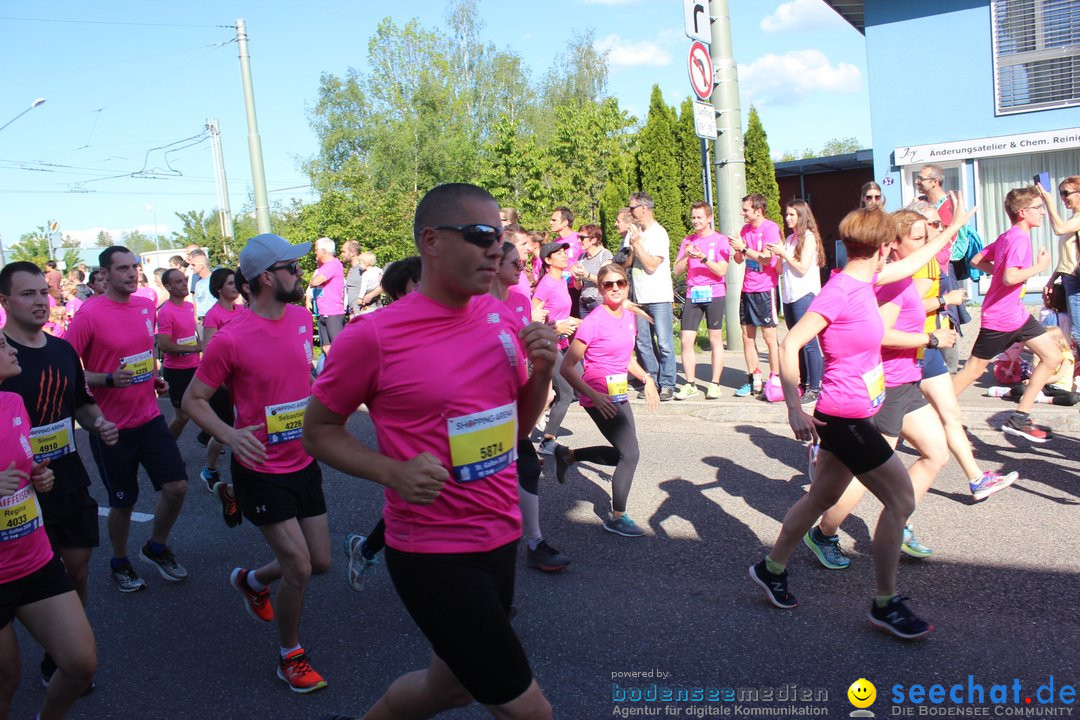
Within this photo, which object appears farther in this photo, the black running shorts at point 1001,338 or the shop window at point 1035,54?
the shop window at point 1035,54

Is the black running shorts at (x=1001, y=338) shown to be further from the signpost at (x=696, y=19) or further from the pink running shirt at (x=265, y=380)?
the signpost at (x=696, y=19)

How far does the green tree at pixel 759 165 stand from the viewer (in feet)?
59.7

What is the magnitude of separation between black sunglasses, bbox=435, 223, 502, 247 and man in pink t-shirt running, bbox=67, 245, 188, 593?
3.62 meters

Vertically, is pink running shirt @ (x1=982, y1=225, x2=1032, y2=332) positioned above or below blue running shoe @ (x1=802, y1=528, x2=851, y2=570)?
above

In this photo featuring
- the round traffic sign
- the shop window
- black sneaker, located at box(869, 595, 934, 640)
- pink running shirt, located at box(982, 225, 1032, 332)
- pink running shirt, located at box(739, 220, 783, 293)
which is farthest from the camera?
the shop window

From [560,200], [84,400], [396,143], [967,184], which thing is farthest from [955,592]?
[396,143]

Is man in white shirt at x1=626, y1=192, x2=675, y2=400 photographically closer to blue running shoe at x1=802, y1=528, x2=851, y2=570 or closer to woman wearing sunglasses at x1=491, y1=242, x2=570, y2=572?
woman wearing sunglasses at x1=491, y1=242, x2=570, y2=572

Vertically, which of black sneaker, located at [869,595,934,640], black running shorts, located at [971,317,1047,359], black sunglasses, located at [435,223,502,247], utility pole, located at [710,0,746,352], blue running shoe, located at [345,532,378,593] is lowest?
black sneaker, located at [869,595,934,640]

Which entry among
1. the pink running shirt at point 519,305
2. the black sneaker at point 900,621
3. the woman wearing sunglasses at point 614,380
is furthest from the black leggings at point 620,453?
the black sneaker at point 900,621

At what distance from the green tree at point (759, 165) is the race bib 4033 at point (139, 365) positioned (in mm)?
14367

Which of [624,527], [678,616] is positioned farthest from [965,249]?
[678,616]

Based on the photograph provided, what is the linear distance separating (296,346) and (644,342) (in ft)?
19.0

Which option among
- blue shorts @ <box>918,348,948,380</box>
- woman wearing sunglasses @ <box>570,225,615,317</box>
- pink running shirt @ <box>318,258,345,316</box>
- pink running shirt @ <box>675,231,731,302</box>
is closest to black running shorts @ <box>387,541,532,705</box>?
blue shorts @ <box>918,348,948,380</box>

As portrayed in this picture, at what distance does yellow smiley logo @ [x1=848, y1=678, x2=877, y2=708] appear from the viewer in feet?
11.6
